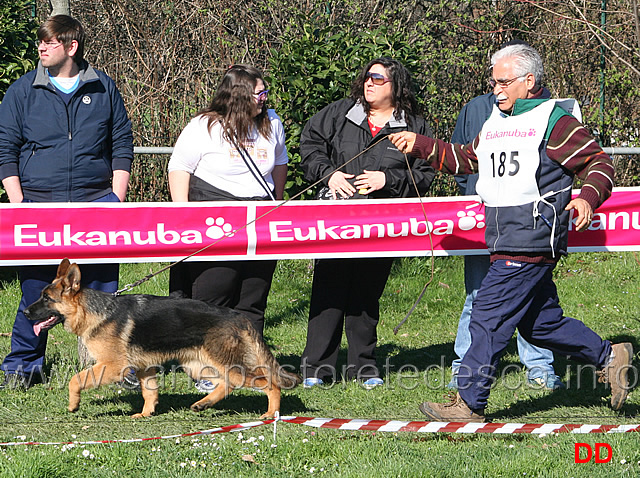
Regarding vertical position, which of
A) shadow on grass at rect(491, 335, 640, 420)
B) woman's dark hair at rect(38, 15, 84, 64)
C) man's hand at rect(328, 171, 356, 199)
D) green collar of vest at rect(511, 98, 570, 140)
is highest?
woman's dark hair at rect(38, 15, 84, 64)

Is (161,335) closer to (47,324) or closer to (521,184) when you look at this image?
(47,324)

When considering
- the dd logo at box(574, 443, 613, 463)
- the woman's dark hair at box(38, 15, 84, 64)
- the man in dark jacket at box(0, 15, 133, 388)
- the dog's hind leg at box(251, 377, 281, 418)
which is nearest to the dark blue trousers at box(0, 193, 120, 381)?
the man in dark jacket at box(0, 15, 133, 388)

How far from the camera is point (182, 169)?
227 inches

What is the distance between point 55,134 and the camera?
571 centimetres

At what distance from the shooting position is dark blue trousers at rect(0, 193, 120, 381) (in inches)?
234

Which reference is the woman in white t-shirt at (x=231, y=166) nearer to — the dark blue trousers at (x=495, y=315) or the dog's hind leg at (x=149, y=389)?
the dog's hind leg at (x=149, y=389)

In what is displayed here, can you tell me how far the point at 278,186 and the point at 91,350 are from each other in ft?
5.91

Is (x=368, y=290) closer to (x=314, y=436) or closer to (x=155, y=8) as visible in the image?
(x=314, y=436)

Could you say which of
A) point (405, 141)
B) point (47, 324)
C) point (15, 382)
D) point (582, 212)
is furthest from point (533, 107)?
point (15, 382)

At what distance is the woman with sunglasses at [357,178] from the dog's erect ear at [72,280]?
179 cm

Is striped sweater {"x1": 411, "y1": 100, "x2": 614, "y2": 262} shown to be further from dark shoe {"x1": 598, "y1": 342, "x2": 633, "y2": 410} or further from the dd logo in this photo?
the dd logo

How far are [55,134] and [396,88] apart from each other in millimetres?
2379

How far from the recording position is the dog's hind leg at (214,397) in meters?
5.19

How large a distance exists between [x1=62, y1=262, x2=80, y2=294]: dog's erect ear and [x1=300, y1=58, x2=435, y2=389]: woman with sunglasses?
1.79m
